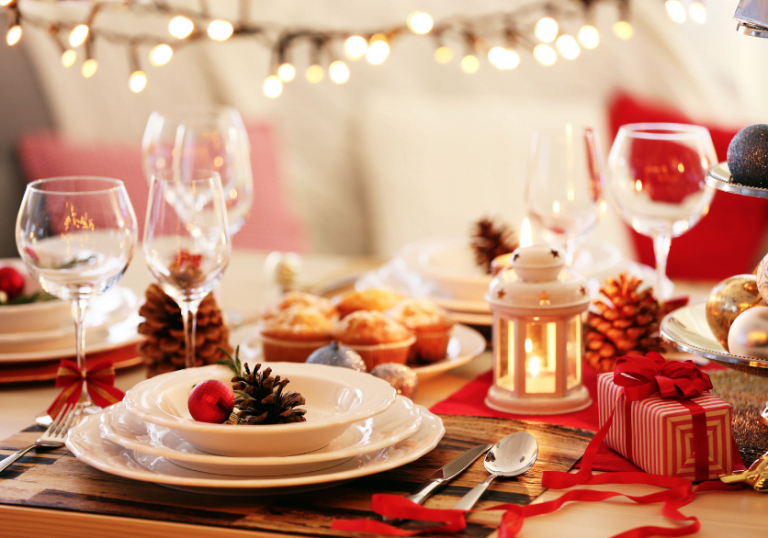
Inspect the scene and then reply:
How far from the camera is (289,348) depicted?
3.33ft

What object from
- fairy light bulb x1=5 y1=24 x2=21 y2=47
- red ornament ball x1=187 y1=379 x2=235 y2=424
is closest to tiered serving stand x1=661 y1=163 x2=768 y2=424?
red ornament ball x1=187 y1=379 x2=235 y2=424

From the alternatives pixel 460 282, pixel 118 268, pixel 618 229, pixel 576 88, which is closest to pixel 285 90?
pixel 576 88

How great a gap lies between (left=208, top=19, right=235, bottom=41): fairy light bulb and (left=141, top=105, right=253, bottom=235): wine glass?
0.19m

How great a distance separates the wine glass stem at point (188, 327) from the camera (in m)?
0.89

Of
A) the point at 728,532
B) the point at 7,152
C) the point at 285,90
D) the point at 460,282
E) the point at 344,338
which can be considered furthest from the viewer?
the point at 285,90

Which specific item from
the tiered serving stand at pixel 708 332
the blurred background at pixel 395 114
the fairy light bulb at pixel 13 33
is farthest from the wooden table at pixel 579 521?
the blurred background at pixel 395 114

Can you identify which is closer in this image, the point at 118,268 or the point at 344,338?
the point at 118,268

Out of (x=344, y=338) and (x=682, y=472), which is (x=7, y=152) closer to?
(x=344, y=338)

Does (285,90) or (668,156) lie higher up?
(285,90)

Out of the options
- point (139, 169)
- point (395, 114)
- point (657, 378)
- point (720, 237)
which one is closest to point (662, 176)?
point (657, 378)

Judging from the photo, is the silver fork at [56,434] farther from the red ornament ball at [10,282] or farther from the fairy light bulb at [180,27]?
the fairy light bulb at [180,27]

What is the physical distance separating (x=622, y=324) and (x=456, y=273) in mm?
344

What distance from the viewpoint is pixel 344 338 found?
999 millimetres

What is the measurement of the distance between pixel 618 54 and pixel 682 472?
2762mm
